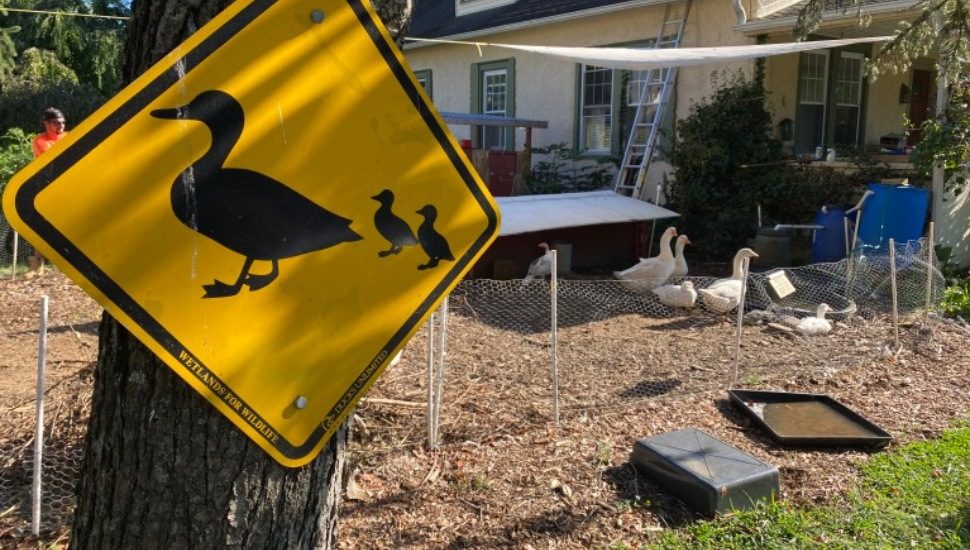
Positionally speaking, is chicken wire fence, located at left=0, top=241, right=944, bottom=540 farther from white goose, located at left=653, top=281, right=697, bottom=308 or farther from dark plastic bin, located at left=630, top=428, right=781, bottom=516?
dark plastic bin, located at left=630, top=428, right=781, bottom=516

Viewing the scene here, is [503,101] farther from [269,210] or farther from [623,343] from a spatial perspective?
[269,210]

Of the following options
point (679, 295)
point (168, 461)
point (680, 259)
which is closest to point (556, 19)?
point (680, 259)

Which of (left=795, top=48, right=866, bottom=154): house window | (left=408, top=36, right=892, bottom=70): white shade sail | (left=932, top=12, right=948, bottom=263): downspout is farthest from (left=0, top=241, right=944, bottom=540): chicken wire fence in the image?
(left=795, top=48, right=866, bottom=154): house window

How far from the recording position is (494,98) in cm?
1560

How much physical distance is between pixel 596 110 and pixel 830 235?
5099 mm

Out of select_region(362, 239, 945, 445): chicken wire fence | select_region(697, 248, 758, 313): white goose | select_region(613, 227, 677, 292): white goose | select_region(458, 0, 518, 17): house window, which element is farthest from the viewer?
select_region(458, 0, 518, 17): house window

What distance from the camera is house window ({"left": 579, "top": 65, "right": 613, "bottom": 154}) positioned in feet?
43.5

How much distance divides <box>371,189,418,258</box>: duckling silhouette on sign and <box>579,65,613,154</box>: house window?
11930 mm

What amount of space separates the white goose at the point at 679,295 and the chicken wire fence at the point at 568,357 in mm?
123

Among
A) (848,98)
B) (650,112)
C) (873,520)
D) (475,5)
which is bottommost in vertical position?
(873,520)

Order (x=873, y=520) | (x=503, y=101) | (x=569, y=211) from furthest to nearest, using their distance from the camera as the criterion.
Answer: (x=503, y=101) < (x=569, y=211) < (x=873, y=520)

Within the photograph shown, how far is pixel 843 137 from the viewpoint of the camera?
12.5 meters

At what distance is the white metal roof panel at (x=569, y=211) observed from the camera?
30.5 feet

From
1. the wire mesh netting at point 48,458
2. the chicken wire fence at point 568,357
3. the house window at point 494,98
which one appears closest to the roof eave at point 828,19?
the chicken wire fence at point 568,357
